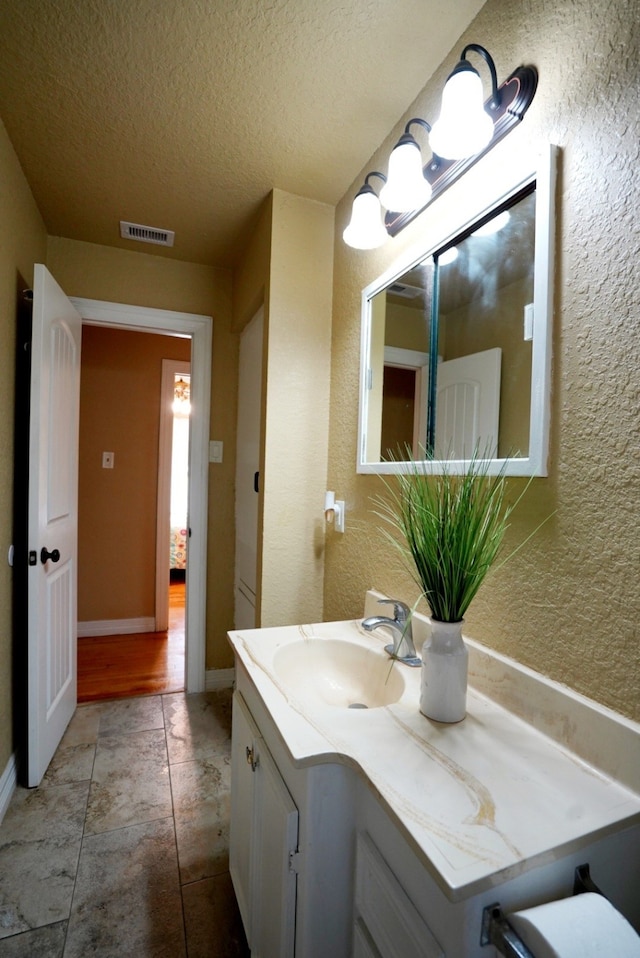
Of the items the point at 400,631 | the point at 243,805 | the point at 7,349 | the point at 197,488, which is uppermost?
the point at 7,349

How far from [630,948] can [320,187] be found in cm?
198

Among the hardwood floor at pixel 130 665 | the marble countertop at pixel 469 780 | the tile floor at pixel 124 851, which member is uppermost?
the marble countertop at pixel 469 780

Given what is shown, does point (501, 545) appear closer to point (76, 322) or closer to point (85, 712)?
point (76, 322)

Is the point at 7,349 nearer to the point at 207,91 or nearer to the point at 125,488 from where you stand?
the point at 207,91

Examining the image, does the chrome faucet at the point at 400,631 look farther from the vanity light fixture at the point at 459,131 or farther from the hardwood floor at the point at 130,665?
the hardwood floor at the point at 130,665

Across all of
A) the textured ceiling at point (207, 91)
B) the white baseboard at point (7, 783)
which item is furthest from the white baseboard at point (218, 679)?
the textured ceiling at point (207, 91)

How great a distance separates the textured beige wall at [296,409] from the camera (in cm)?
167

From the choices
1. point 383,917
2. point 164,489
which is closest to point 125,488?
point 164,489

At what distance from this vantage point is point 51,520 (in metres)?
1.78

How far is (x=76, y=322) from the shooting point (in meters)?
2.06

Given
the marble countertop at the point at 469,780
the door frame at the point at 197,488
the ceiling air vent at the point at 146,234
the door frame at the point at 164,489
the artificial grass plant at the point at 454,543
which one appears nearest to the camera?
the marble countertop at the point at 469,780

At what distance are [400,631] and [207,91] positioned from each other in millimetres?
1523

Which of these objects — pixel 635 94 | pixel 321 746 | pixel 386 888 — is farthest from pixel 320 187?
pixel 386 888

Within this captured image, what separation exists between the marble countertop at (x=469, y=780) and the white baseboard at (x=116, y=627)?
105 inches
